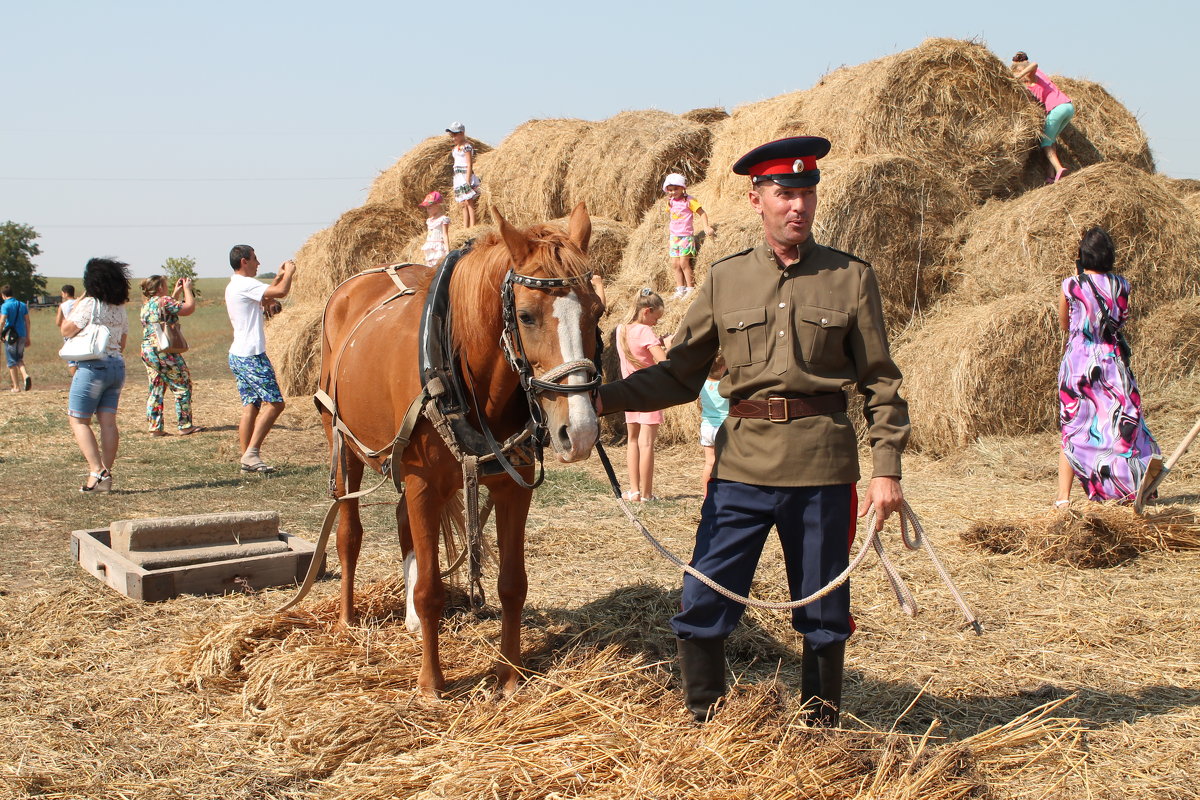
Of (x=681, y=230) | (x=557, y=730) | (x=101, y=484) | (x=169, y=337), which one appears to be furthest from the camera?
(x=169, y=337)

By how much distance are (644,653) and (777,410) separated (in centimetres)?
123

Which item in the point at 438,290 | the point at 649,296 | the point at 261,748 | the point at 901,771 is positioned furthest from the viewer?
the point at 649,296

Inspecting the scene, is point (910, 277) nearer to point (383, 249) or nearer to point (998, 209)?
point (998, 209)

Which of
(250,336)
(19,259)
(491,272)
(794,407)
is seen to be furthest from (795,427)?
(19,259)

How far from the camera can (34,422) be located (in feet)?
35.8

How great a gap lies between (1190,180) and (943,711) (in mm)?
10598

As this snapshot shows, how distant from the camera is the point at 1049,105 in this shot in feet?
31.3

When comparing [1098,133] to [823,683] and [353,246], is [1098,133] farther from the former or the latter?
[823,683]

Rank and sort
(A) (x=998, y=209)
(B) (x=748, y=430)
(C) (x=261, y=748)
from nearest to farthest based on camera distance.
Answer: (B) (x=748, y=430) → (C) (x=261, y=748) → (A) (x=998, y=209)

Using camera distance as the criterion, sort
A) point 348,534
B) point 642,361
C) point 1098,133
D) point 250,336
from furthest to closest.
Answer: point 1098,133, point 250,336, point 642,361, point 348,534

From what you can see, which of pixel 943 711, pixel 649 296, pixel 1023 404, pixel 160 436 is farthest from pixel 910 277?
pixel 160 436

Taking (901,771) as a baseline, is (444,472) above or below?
above

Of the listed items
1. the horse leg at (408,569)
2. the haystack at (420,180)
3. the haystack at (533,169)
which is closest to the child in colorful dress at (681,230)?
the haystack at (533,169)

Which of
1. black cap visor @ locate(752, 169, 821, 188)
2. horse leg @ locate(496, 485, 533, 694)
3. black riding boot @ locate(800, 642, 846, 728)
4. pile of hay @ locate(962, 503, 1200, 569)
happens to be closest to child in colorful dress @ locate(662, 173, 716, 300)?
pile of hay @ locate(962, 503, 1200, 569)
